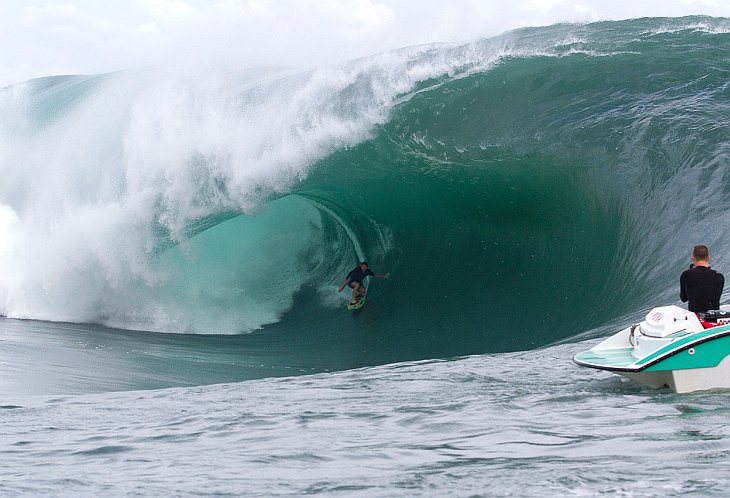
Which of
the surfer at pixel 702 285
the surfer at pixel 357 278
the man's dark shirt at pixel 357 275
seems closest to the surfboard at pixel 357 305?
the surfer at pixel 357 278

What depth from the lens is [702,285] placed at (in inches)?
273

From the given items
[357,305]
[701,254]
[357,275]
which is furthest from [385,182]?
[701,254]

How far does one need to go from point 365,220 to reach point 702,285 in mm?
9232

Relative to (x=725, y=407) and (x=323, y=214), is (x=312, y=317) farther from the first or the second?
(x=725, y=407)

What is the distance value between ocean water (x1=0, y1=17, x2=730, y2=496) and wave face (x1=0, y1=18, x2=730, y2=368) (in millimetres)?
35

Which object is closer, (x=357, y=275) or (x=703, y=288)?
(x=703, y=288)

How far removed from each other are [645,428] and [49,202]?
12.3m

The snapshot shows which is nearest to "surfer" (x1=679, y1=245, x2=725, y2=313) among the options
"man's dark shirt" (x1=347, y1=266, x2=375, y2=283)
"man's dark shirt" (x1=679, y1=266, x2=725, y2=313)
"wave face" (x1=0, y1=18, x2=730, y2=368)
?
"man's dark shirt" (x1=679, y1=266, x2=725, y2=313)

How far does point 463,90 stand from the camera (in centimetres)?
1423

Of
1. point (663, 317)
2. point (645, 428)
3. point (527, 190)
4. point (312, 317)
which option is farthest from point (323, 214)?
point (645, 428)

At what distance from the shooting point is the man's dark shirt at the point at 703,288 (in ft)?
22.7

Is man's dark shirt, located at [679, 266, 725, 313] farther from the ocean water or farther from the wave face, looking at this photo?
the wave face

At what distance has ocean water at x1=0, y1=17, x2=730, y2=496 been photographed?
9.05 metres

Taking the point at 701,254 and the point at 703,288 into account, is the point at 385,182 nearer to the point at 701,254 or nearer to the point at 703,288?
the point at 701,254
